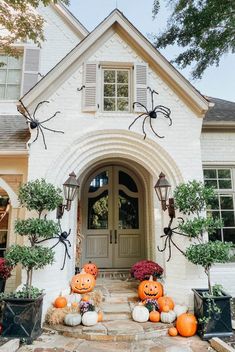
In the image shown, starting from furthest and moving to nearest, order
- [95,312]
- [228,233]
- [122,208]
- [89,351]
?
[122,208]
[228,233]
[95,312]
[89,351]

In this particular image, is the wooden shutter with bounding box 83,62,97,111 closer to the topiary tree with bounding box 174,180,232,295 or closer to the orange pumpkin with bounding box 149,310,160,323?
the topiary tree with bounding box 174,180,232,295

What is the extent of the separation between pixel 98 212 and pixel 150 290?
9.46 ft

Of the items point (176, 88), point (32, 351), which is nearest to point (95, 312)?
point (32, 351)

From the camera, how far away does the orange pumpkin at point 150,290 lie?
183 inches

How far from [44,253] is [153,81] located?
4244 mm

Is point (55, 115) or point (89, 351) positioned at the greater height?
point (55, 115)

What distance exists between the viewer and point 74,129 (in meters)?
5.35

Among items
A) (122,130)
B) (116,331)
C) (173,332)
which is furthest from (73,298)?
(122,130)

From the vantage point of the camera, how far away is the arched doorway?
6.85 meters

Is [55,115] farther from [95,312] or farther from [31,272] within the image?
[95,312]

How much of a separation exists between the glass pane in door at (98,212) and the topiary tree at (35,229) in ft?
7.71

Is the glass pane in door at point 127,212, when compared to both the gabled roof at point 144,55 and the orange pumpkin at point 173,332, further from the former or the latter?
the orange pumpkin at point 173,332

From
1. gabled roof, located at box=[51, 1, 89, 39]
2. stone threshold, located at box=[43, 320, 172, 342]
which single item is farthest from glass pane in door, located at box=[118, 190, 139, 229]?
gabled roof, located at box=[51, 1, 89, 39]

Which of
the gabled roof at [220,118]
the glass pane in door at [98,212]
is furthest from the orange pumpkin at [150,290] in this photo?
the gabled roof at [220,118]
